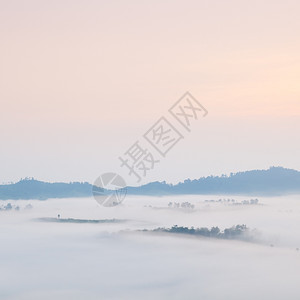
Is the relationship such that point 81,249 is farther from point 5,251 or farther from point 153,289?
point 153,289

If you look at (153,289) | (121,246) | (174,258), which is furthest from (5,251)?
(153,289)

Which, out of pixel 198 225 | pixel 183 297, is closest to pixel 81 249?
pixel 198 225

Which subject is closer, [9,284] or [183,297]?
[183,297]

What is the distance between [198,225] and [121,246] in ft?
57.1

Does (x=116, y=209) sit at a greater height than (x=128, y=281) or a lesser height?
greater

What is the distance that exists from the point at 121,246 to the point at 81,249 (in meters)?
9.50

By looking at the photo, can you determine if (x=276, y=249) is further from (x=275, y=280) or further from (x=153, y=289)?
(x=153, y=289)

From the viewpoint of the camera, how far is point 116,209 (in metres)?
175

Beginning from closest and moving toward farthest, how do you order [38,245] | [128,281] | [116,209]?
1. [128,281]
2. [38,245]
3. [116,209]

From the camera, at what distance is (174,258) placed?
108438mm

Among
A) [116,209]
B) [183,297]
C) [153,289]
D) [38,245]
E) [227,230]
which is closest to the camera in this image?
[183,297]

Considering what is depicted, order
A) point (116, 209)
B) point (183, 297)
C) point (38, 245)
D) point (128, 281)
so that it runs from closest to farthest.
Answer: point (183, 297) < point (128, 281) < point (38, 245) < point (116, 209)

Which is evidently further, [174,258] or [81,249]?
[81,249]

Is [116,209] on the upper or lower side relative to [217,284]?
upper
